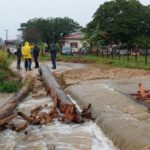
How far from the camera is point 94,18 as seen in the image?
181ft

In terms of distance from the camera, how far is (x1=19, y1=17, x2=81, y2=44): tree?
302 feet

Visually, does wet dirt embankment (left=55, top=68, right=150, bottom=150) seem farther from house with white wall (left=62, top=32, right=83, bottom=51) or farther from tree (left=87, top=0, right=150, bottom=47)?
house with white wall (left=62, top=32, right=83, bottom=51)

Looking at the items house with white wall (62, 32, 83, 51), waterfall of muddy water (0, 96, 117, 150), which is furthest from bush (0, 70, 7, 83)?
house with white wall (62, 32, 83, 51)

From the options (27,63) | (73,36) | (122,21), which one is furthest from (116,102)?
(73,36)

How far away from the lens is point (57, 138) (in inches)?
439

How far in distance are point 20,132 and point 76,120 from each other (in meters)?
1.55

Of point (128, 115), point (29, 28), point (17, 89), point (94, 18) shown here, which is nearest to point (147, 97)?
point (128, 115)

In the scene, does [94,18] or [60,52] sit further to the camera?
[60,52]

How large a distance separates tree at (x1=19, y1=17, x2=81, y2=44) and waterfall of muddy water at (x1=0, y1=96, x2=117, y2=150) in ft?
254

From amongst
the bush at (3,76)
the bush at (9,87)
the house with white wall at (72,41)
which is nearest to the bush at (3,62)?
the bush at (3,76)

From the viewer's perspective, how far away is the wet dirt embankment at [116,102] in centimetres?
1019

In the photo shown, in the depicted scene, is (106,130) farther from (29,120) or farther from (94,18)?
(94,18)

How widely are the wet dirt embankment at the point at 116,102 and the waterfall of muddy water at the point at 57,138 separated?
0.30 m

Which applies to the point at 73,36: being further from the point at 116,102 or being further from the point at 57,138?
the point at 57,138
